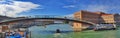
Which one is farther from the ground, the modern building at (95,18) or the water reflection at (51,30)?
the modern building at (95,18)

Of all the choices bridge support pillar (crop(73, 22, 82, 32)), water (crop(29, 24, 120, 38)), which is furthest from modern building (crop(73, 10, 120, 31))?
water (crop(29, 24, 120, 38))

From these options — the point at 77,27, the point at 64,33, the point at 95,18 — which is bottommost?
the point at 64,33

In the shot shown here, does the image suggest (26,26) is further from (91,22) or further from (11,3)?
(91,22)

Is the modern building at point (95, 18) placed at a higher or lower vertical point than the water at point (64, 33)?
higher

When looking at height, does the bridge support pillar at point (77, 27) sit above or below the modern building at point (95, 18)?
below

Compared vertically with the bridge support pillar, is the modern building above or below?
above

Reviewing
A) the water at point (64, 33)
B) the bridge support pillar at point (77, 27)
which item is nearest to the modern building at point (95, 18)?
the bridge support pillar at point (77, 27)

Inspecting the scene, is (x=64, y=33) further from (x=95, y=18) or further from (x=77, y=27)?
(x=95, y=18)

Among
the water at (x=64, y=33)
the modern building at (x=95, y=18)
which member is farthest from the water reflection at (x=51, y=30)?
the modern building at (x=95, y=18)

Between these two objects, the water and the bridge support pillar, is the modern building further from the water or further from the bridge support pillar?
the water

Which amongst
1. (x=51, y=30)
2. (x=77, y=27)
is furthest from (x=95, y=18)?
(x=51, y=30)

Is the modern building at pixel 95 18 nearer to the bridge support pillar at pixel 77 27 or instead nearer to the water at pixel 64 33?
the bridge support pillar at pixel 77 27

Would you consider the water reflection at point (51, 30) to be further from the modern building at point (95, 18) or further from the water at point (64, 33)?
the modern building at point (95, 18)

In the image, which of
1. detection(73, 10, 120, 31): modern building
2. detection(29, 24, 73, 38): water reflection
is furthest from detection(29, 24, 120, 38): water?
detection(73, 10, 120, 31): modern building
